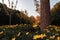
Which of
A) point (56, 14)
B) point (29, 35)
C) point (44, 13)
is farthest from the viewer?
point (56, 14)

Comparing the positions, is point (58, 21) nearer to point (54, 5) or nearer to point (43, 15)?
point (54, 5)

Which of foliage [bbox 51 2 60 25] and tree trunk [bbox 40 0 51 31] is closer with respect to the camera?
tree trunk [bbox 40 0 51 31]

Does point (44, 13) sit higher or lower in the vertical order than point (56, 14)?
higher

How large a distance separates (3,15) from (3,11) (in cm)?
52

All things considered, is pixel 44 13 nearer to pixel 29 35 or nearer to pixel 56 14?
pixel 29 35

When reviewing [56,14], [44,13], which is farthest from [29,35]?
[56,14]

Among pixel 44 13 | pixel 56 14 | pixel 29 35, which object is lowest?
pixel 56 14

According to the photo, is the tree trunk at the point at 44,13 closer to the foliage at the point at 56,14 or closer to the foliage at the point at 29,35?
the foliage at the point at 29,35

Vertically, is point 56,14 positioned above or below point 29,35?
below

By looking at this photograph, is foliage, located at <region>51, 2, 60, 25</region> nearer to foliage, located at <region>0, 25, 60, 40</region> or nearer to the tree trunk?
the tree trunk

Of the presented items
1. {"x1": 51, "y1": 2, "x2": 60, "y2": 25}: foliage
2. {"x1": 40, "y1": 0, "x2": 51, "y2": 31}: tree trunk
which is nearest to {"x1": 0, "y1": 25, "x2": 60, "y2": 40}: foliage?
{"x1": 40, "y1": 0, "x2": 51, "y2": 31}: tree trunk

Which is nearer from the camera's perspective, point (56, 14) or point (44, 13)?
point (44, 13)

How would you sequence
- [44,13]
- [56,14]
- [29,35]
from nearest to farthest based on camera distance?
[29,35]
[44,13]
[56,14]

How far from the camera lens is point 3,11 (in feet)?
84.1
